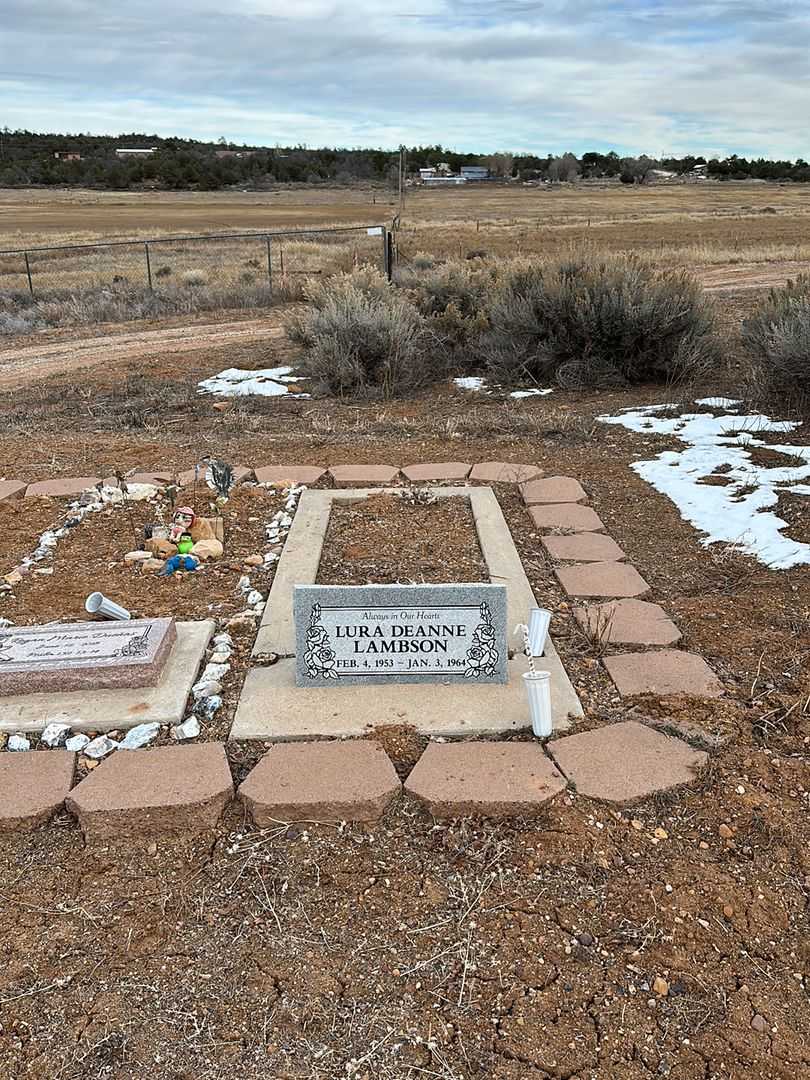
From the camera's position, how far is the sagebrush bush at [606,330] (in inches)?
319

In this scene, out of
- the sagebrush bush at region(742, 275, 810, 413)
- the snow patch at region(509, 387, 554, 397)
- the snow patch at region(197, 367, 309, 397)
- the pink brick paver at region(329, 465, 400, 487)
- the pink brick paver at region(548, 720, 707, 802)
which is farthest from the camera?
the snow patch at region(197, 367, 309, 397)

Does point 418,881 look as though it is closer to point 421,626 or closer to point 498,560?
point 421,626

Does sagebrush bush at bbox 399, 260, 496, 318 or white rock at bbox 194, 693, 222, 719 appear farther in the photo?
sagebrush bush at bbox 399, 260, 496, 318

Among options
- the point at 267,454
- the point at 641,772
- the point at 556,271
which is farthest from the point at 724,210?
the point at 641,772

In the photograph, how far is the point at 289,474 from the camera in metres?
5.39

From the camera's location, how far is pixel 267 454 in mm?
6043

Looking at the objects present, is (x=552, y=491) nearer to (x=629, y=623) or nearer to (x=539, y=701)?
(x=629, y=623)

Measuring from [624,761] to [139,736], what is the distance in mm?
1504

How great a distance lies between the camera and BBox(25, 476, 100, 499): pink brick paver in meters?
5.11

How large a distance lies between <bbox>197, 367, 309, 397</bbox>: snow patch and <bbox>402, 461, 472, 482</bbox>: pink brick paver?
3.19 m

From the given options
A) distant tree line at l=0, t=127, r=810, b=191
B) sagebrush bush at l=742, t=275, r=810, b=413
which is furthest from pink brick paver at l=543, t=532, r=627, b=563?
distant tree line at l=0, t=127, r=810, b=191

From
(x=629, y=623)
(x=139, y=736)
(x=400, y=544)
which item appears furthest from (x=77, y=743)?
(x=629, y=623)

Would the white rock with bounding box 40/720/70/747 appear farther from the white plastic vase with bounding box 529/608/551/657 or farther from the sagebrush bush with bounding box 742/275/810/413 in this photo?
the sagebrush bush with bounding box 742/275/810/413

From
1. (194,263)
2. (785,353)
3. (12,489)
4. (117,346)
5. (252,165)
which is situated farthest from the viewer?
(252,165)
